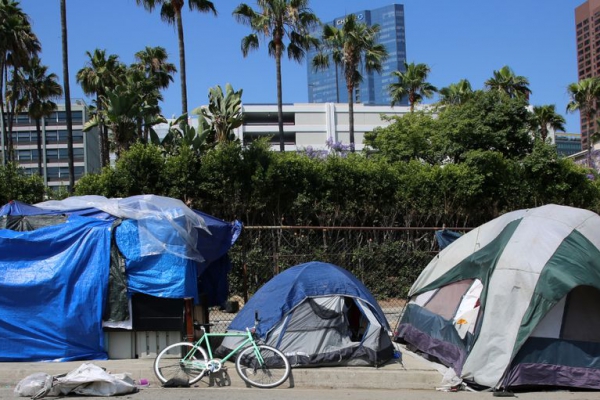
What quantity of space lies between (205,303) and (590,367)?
5.66m

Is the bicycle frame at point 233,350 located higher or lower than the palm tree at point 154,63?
lower

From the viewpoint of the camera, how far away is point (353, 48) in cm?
3341

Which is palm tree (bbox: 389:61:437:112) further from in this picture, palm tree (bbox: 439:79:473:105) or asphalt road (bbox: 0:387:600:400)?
asphalt road (bbox: 0:387:600:400)

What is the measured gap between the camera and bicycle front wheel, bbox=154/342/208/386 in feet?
24.5

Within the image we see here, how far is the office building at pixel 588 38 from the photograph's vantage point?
131875mm

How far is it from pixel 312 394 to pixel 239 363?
3.51ft

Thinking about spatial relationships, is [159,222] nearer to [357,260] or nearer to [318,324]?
[318,324]

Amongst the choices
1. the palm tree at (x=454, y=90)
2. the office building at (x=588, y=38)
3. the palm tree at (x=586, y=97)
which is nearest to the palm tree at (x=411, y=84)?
the palm tree at (x=454, y=90)

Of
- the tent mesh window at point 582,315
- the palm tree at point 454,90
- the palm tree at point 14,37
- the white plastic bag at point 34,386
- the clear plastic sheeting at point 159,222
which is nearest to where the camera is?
the white plastic bag at point 34,386

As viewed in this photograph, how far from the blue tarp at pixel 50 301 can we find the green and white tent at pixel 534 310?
16.2 feet

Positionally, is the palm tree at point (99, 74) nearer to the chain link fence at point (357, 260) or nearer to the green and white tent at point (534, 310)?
the chain link fence at point (357, 260)

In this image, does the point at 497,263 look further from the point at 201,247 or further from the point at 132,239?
the point at 132,239

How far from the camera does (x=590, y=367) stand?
722 centimetres

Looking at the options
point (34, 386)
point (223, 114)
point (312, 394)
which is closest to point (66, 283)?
point (34, 386)
